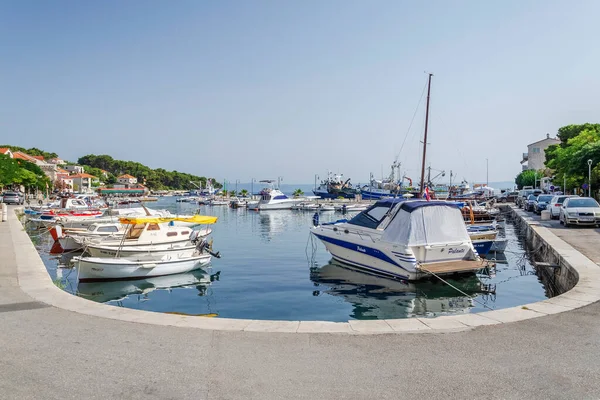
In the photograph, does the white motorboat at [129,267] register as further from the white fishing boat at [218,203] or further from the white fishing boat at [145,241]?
the white fishing boat at [218,203]

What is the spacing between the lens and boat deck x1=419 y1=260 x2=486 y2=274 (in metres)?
17.1

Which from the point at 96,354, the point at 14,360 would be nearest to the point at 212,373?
the point at 96,354

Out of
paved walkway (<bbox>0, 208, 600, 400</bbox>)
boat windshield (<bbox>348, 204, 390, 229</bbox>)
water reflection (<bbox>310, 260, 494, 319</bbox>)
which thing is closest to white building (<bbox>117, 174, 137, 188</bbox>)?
boat windshield (<bbox>348, 204, 390, 229</bbox>)

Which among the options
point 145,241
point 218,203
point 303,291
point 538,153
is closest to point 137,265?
point 145,241

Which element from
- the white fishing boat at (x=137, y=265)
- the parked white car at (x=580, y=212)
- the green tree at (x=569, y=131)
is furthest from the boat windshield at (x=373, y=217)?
the green tree at (x=569, y=131)

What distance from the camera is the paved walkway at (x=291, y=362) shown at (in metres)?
5.73

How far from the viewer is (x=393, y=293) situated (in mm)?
16766

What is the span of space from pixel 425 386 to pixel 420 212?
12908 millimetres

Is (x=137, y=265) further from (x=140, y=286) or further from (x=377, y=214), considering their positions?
(x=377, y=214)

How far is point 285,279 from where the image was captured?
19.8 meters

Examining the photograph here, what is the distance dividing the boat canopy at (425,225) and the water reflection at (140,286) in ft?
24.2

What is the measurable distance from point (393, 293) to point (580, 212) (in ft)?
53.1

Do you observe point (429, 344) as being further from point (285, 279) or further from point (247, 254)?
point (247, 254)

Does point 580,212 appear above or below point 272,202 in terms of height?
above
